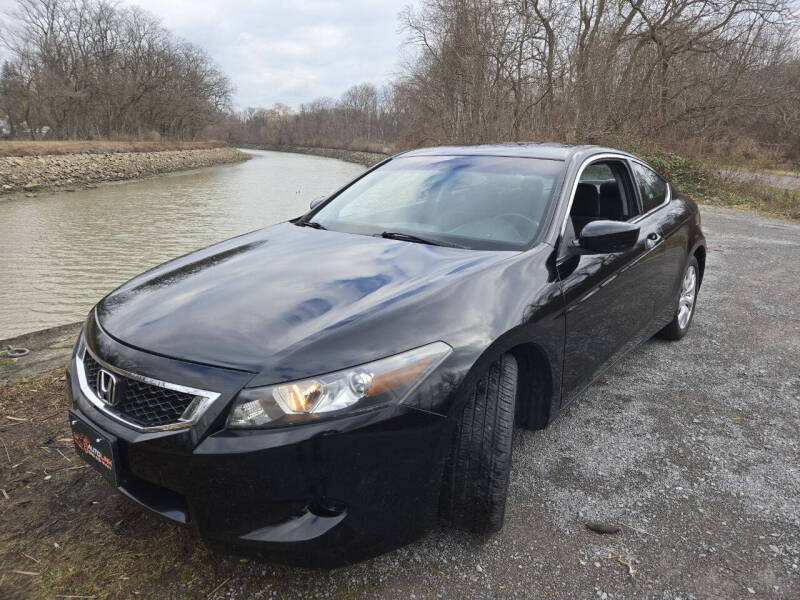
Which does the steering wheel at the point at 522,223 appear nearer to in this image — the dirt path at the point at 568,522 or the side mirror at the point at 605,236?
the side mirror at the point at 605,236

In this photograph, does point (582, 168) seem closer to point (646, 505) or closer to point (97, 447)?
point (646, 505)

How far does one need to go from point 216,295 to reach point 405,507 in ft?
3.51

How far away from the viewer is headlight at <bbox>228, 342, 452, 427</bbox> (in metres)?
1.61

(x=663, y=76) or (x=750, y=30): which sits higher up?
(x=750, y=30)

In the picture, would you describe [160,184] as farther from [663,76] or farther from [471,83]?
[663,76]

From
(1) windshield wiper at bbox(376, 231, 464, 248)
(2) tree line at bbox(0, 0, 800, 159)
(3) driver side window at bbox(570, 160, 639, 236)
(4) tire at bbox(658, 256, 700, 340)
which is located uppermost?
(2) tree line at bbox(0, 0, 800, 159)

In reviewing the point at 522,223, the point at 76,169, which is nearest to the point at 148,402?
the point at 522,223

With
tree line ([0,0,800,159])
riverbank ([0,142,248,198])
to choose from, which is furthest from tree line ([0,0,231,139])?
A: tree line ([0,0,800,159])

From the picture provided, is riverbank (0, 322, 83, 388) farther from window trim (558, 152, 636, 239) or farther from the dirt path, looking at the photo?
window trim (558, 152, 636, 239)

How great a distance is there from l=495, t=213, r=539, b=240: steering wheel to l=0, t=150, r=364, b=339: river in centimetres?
658

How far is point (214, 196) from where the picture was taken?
23.7 metres

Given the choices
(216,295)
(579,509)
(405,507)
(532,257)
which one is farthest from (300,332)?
(579,509)

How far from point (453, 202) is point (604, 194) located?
1102mm

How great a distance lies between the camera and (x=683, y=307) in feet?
14.4
